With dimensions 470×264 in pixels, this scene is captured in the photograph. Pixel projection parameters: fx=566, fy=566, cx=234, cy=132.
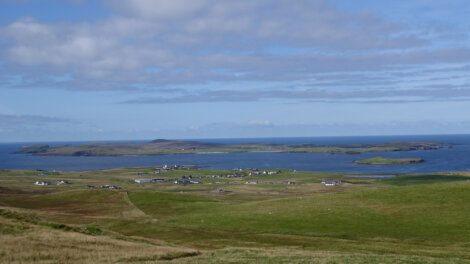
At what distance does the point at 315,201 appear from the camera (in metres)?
65.0

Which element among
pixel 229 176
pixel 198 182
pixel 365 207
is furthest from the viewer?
pixel 229 176

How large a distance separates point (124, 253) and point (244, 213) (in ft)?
102

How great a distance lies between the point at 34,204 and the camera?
77938mm

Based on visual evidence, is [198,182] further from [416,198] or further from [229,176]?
[416,198]

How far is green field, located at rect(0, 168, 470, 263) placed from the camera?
96.2 feet

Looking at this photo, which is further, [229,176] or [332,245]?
[229,176]

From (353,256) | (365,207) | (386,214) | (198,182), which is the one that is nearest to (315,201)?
(365,207)

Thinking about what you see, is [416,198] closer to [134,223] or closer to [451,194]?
[451,194]

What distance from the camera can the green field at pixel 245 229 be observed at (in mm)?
29328

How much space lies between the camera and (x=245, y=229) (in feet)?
166

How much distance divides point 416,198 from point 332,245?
25290 millimetres

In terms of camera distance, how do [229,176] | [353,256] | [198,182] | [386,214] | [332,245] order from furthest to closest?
[229,176]
[198,182]
[386,214]
[332,245]
[353,256]

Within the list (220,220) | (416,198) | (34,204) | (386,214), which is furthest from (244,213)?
(34,204)

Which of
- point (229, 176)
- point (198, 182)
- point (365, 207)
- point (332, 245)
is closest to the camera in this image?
point (332, 245)
